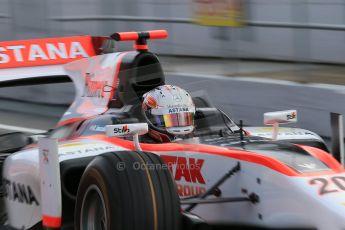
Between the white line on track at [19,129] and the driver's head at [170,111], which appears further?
the white line on track at [19,129]

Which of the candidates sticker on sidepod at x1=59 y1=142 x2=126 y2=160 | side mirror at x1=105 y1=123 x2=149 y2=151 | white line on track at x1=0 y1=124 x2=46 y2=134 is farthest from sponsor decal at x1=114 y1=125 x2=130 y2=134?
white line on track at x1=0 y1=124 x2=46 y2=134

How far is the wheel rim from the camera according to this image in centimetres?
451

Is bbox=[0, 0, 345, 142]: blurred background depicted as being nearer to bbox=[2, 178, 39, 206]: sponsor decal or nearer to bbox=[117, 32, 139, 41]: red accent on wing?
bbox=[117, 32, 139, 41]: red accent on wing

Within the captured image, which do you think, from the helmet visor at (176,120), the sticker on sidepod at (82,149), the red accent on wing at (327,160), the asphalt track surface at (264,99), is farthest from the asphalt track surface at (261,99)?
the red accent on wing at (327,160)

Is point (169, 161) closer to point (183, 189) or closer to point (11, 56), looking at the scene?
point (183, 189)

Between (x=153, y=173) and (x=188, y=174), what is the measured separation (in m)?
0.57

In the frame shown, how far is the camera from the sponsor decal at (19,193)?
5234 millimetres

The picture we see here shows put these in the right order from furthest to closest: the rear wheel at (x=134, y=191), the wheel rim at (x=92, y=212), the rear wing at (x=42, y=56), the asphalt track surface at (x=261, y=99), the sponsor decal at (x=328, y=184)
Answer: the asphalt track surface at (x=261, y=99) → the rear wing at (x=42, y=56) → the wheel rim at (x=92, y=212) → the sponsor decal at (x=328, y=184) → the rear wheel at (x=134, y=191)

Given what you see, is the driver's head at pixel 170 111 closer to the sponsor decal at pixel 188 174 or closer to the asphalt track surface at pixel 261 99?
the sponsor decal at pixel 188 174

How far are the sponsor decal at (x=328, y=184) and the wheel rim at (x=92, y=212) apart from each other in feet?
3.89

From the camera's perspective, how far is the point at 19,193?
536 centimetres

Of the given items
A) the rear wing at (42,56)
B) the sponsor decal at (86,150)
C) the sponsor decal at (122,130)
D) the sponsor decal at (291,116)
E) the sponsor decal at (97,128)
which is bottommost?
the sponsor decal at (86,150)

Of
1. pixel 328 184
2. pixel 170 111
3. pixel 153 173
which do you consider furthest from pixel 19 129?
pixel 328 184

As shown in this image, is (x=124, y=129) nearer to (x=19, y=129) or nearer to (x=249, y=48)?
(x=249, y=48)
